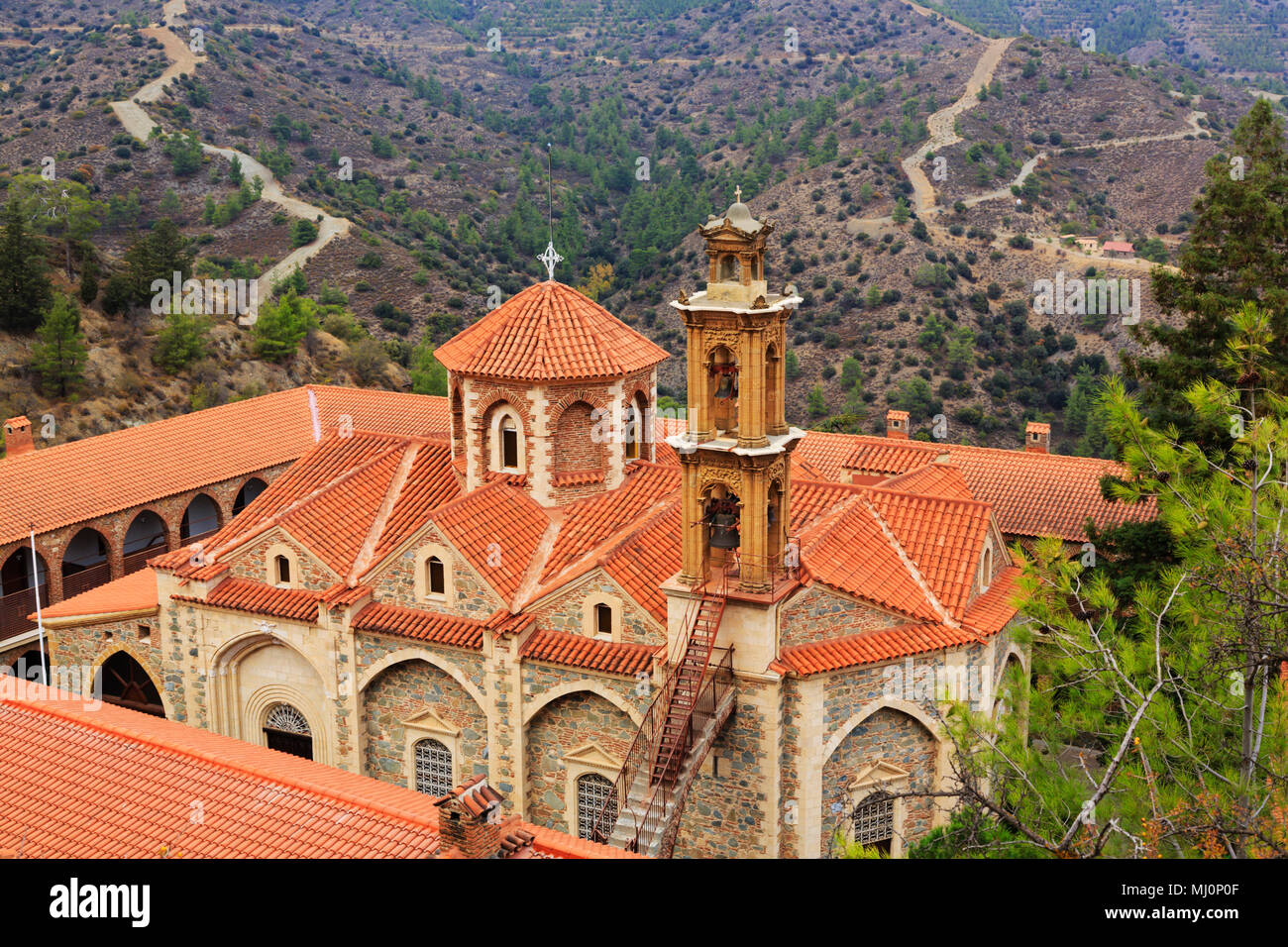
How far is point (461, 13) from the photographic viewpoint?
169500 mm

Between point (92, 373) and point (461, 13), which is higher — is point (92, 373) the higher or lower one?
the lower one

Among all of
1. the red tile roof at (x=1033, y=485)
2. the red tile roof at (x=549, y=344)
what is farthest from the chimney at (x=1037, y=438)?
the red tile roof at (x=549, y=344)

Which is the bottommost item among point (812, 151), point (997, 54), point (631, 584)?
point (631, 584)

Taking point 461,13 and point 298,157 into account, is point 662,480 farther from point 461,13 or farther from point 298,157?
point 461,13

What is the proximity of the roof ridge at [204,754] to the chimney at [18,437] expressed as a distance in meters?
21.1

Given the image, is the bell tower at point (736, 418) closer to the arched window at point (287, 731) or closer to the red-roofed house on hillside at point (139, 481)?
the arched window at point (287, 731)

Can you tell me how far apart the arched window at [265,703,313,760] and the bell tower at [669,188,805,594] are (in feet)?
36.0

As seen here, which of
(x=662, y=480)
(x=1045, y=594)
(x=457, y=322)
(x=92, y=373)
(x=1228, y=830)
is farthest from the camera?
(x=457, y=322)

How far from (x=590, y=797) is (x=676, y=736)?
443 centimetres

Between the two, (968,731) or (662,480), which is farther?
(662,480)

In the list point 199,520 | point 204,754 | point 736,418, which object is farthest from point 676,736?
point 199,520

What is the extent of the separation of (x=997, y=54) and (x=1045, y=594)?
10601 cm
